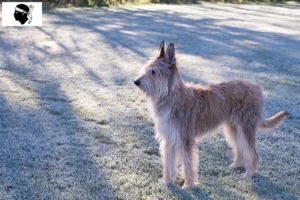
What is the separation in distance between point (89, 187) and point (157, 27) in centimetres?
1345

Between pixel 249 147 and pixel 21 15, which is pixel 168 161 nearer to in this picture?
pixel 249 147

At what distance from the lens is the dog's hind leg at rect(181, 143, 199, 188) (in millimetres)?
4047

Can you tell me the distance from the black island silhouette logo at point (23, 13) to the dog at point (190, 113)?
13777 millimetres

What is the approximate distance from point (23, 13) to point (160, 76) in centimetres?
1627

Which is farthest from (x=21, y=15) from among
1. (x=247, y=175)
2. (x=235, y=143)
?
(x=247, y=175)

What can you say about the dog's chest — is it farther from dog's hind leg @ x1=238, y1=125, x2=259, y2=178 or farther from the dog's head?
dog's hind leg @ x1=238, y1=125, x2=259, y2=178

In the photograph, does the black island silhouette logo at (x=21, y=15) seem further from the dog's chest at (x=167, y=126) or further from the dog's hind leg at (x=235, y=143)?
the dog's chest at (x=167, y=126)

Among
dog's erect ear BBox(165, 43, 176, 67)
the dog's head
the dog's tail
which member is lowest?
the dog's tail

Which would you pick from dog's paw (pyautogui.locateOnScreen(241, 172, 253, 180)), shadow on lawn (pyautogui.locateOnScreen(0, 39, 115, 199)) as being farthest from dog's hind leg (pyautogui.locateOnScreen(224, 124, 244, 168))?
shadow on lawn (pyautogui.locateOnScreen(0, 39, 115, 199))

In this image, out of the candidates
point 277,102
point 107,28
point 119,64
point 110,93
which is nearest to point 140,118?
point 110,93

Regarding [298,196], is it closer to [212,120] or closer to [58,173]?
[212,120]

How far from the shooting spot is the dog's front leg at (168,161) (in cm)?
414

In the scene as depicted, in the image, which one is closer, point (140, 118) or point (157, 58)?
point (157, 58)

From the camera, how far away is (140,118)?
637cm
